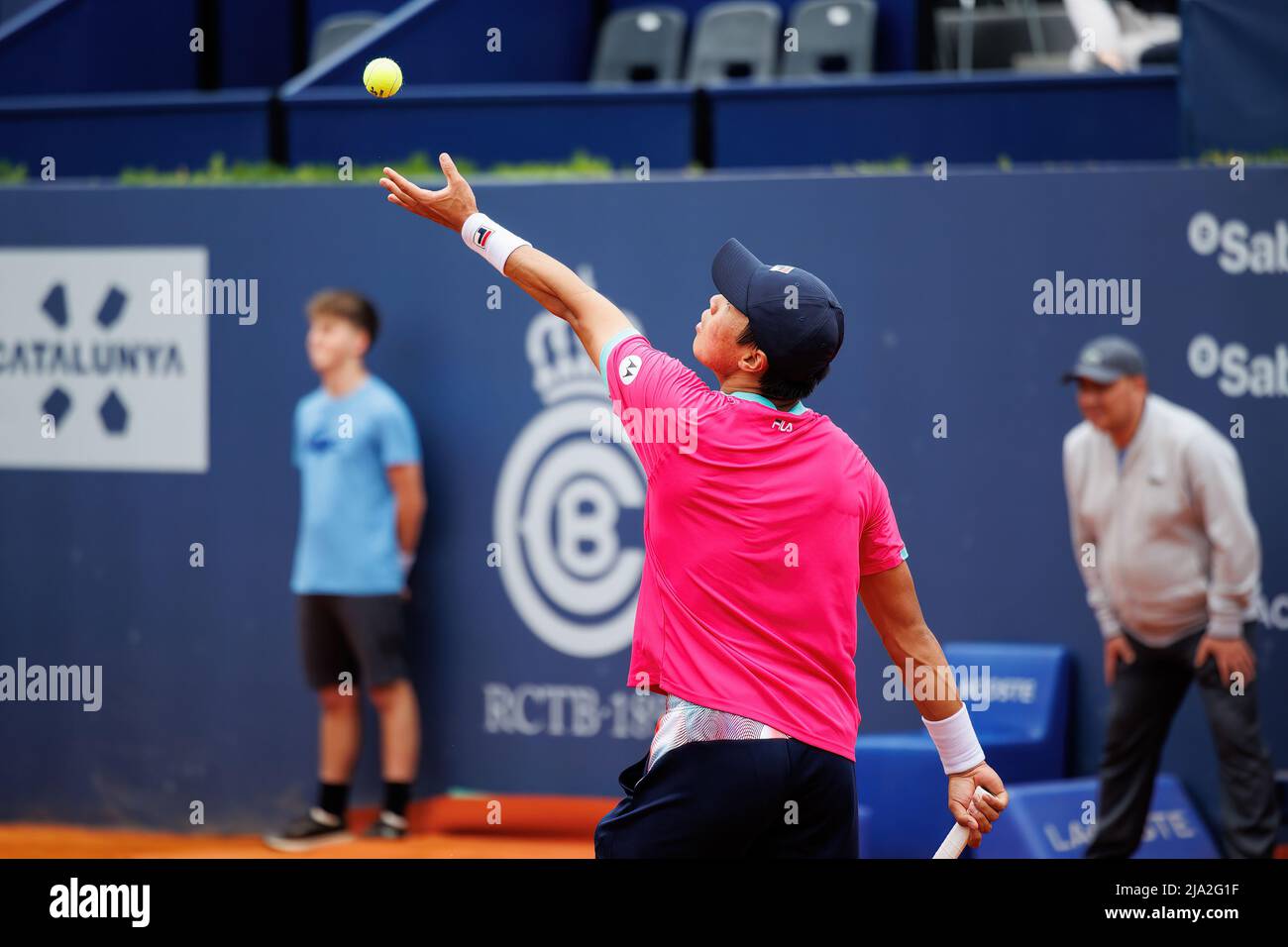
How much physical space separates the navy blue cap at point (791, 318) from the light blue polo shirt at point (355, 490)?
3.78m

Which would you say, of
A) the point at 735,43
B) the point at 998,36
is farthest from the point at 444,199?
the point at 998,36

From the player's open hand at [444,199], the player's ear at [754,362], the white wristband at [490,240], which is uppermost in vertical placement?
the player's open hand at [444,199]

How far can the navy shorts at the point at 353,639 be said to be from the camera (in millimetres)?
7141

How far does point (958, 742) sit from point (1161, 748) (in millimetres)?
2821

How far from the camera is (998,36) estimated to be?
1024 centimetres

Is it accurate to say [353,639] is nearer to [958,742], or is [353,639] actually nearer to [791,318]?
[958,742]

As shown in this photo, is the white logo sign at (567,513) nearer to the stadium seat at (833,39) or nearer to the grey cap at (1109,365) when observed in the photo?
the grey cap at (1109,365)

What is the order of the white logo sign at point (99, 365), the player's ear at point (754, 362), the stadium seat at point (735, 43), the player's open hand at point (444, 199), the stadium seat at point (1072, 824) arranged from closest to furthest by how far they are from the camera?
the player's ear at point (754, 362) → the player's open hand at point (444, 199) → the stadium seat at point (1072, 824) → the white logo sign at point (99, 365) → the stadium seat at point (735, 43)

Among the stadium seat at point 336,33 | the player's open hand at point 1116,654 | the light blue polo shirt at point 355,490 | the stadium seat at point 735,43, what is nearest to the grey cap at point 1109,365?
the player's open hand at point 1116,654

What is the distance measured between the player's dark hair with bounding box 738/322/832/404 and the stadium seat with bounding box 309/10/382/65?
8163 millimetres

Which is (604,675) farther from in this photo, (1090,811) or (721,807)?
(721,807)

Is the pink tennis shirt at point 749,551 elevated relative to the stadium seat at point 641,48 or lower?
lower
